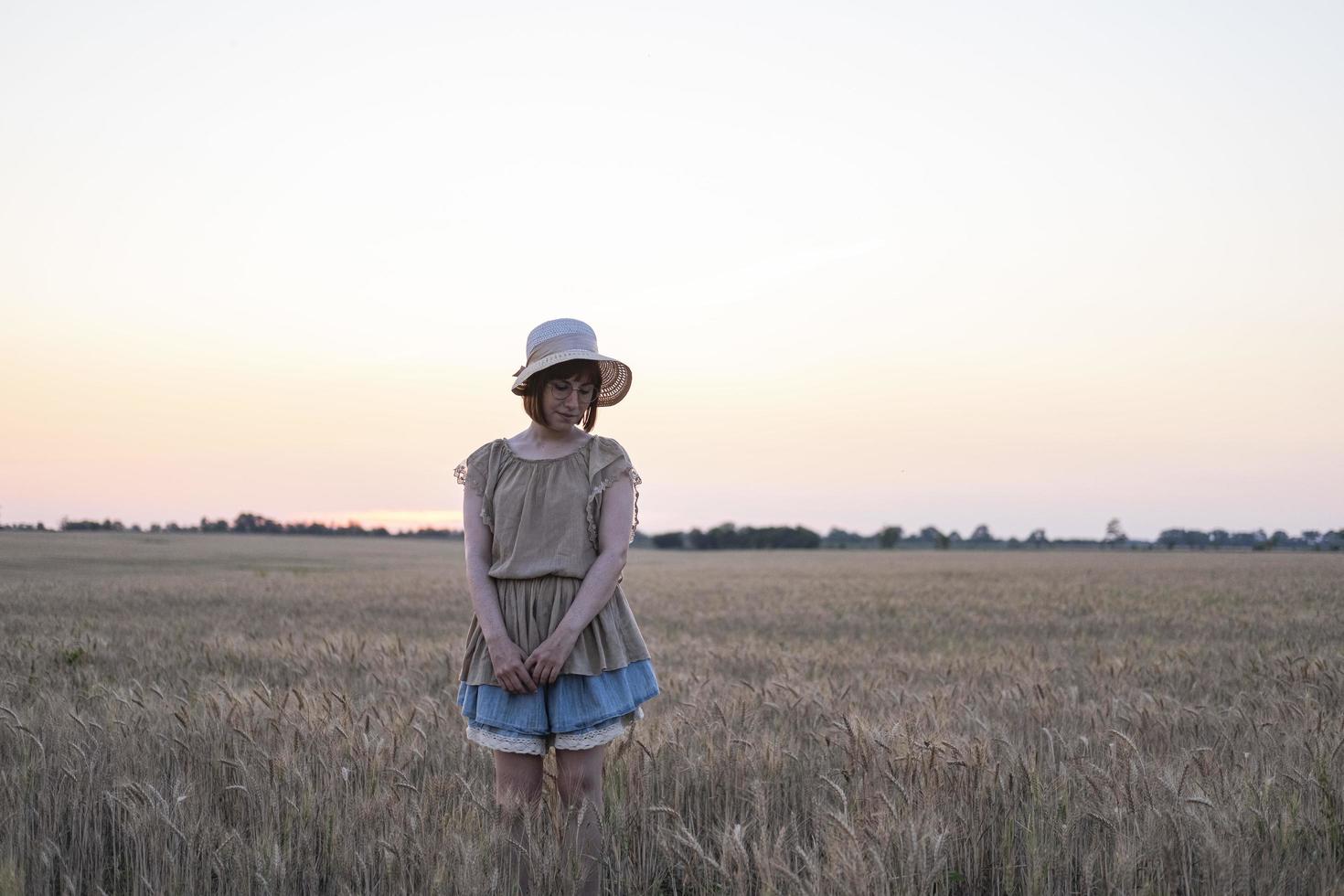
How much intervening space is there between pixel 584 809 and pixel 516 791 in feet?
1.08

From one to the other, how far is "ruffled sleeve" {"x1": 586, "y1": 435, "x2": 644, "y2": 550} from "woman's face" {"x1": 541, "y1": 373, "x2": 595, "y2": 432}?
147 mm

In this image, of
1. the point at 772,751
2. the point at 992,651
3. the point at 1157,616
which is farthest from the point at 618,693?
the point at 1157,616

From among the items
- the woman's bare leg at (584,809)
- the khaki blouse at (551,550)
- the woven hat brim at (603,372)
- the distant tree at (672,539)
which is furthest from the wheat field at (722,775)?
the distant tree at (672,539)

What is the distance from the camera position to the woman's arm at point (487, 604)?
3074 millimetres

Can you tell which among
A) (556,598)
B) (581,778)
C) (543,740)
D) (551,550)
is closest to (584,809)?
(581,778)

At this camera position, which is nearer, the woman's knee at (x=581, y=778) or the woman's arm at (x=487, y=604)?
the woman's arm at (x=487, y=604)

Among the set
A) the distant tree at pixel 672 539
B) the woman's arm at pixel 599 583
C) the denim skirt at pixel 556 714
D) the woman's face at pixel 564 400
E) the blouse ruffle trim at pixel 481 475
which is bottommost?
the distant tree at pixel 672 539

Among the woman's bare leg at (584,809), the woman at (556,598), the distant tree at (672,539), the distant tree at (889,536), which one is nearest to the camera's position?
the woman's bare leg at (584,809)

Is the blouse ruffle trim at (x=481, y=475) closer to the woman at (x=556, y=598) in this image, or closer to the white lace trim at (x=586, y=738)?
the woman at (x=556, y=598)

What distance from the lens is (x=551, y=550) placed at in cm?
321

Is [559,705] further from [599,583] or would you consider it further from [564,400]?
[564,400]

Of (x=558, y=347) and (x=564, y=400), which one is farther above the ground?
(x=558, y=347)

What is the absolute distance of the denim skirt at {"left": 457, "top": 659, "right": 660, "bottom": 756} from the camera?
3152mm

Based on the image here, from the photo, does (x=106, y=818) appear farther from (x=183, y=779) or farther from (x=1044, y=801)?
(x=1044, y=801)
